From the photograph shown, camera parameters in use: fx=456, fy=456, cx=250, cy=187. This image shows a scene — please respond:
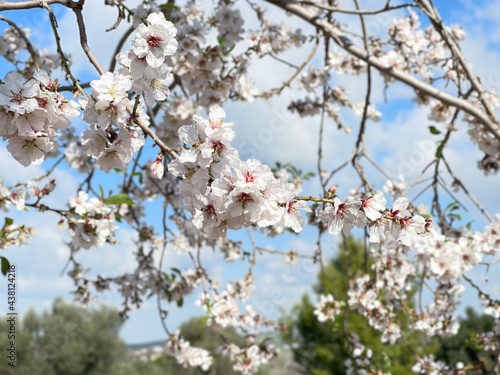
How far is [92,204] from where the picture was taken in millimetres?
1999

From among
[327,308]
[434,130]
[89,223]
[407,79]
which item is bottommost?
[327,308]

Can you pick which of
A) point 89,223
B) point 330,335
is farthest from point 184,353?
point 330,335

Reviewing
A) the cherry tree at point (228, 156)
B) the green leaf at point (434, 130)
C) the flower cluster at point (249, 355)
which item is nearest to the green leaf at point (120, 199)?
the cherry tree at point (228, 156)

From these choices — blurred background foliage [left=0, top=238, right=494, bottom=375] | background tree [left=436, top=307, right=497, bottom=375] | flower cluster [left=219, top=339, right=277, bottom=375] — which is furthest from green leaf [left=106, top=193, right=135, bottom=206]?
background tree [left=436, top=307, right=497, bottom=375]

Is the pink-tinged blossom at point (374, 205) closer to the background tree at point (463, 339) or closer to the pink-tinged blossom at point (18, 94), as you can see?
the pink-tinged blossom at point (18, 94)

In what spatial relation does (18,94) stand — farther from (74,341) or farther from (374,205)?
(74,341)

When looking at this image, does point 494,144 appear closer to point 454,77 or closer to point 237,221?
point 454,77

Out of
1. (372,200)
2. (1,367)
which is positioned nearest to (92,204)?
(372,200)

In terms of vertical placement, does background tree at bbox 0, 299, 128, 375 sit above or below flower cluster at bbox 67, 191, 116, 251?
above

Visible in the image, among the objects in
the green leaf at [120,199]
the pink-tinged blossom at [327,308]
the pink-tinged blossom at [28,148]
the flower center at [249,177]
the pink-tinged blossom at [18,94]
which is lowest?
the flower center at [249,177]

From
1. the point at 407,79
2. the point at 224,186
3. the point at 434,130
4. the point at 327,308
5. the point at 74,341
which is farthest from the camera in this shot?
the point at 74,341

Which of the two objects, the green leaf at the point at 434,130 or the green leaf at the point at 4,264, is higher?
the green leaf at the point at 434,130

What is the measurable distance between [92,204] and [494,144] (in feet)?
7.63

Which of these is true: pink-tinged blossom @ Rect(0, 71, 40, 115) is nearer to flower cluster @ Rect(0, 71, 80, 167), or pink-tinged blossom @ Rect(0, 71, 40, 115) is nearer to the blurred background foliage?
flower cluster @ Rect(0, 71, 80, 167)
